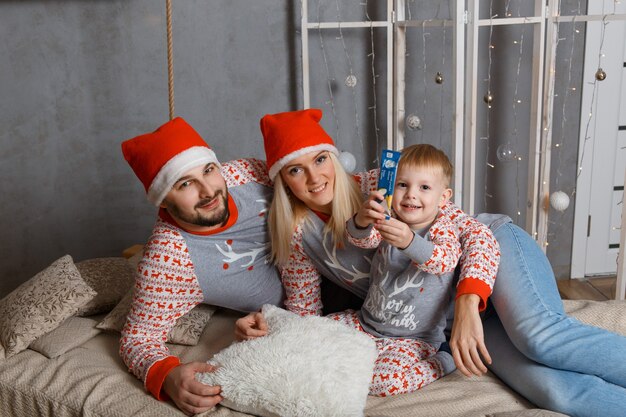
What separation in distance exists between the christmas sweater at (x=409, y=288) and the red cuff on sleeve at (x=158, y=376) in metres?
0.55

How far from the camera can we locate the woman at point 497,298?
5.85 feet

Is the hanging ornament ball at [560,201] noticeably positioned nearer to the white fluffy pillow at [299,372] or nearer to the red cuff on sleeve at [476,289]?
the red cuff on sleeve at [476,289]

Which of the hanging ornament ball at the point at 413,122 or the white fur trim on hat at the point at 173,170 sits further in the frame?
the hanging ornament ball at the point at 413,122

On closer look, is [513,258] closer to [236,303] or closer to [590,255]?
[236,303]

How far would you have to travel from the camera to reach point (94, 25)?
3.52 meters

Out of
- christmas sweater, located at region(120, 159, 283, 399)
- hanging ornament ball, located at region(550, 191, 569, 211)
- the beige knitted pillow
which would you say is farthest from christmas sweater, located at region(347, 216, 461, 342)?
hanging ornament ball, located at region(550, 191, 569, 211)

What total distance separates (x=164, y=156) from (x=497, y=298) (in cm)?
95

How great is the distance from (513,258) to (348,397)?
2.02 feet

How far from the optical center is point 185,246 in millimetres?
2035

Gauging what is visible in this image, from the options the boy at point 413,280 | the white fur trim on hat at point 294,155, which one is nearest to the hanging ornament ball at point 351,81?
the white fur trim on hat at point 294,155

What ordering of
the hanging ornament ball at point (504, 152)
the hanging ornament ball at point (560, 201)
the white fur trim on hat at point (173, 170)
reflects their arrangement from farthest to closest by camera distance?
the hanging ornament ball at point (504, 152) → the hanging ornament ball at point (560, 201) → the white fur trim on hat at point (173, 170)

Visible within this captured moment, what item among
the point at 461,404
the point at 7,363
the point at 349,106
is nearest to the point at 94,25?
the point at 349,106

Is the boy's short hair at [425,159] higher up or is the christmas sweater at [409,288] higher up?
the boy's short hair at [425,159]

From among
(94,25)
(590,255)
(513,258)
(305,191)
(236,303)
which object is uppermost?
(94,25)
